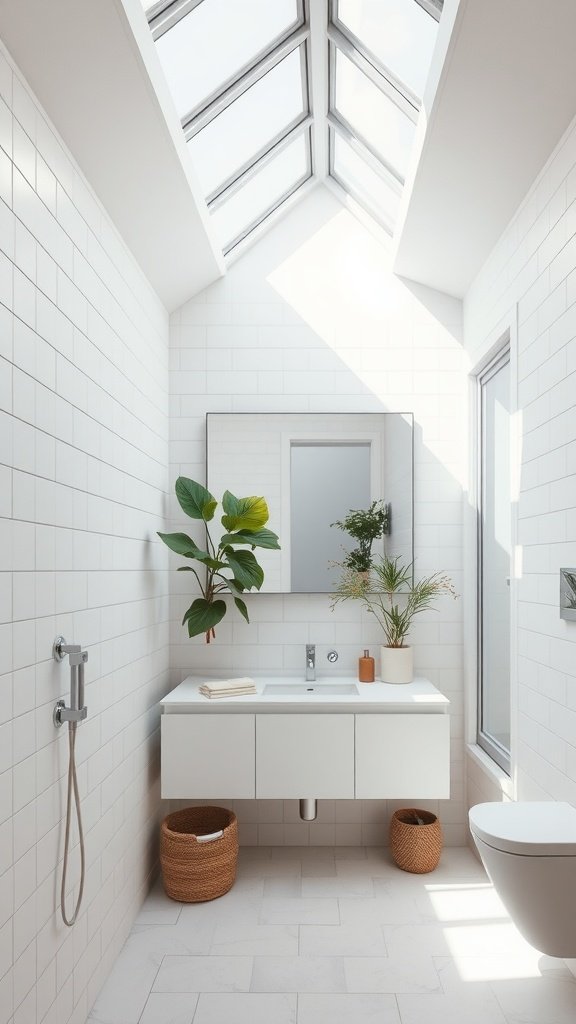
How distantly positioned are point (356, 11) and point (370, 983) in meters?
3.38

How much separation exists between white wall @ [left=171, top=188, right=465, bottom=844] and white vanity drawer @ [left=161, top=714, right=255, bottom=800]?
58 cm

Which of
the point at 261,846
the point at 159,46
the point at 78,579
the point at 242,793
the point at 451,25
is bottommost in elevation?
the point at 261,846

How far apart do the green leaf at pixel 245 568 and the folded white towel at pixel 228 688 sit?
440 mm

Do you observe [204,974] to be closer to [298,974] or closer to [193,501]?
[298,974]

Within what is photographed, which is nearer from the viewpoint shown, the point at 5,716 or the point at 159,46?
the point at 5,716

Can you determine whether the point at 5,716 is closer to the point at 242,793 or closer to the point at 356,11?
the point at 242,793

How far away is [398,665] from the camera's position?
366 cm

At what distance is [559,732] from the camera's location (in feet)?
8.16

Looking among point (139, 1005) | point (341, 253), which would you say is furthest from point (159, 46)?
point (139, 1005)

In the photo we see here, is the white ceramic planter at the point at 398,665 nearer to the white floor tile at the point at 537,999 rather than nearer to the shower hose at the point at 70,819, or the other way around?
→ the white floor tile at the point at 537,999

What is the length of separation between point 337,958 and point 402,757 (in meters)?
0.83

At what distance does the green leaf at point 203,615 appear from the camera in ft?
11.6

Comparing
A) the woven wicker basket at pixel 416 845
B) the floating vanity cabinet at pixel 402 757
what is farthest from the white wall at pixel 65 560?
the woven wicker basket at pixel 416 845

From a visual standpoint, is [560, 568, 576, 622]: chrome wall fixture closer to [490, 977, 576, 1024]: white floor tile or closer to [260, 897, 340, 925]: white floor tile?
[490, 977, 576, 1024]: white floor tile
